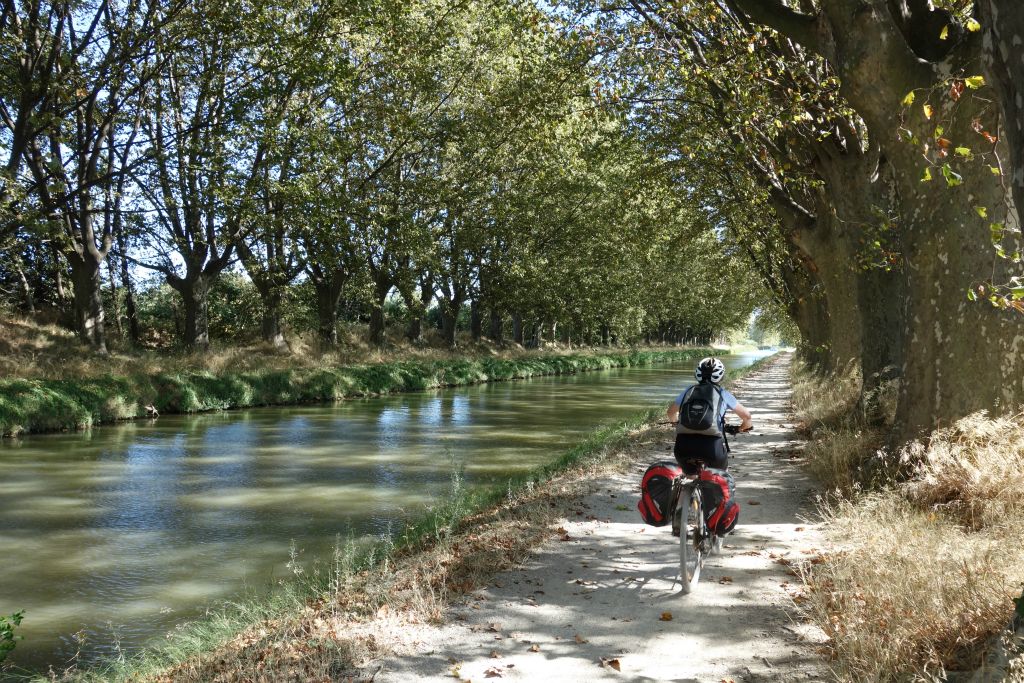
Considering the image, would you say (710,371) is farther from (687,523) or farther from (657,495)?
(687,523)

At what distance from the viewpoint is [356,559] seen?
786 cm

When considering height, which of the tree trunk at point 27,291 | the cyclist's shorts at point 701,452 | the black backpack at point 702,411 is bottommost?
the cyclist's shorts at point 701,452

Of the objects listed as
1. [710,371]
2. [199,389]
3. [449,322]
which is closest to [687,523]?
[710,371]

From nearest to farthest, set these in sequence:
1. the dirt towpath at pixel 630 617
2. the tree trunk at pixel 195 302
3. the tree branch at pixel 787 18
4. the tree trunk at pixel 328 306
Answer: the dirt towpath at pixel 630 617, the tree branch at pixel 787 18, the tree trunk at pixel 195 302, the tree trunk at pixel 328 306

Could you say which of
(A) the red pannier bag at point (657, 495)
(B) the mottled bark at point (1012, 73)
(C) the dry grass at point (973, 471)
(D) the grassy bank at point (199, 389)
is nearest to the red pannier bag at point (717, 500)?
(A) the red pannier bag at point (657, 495)

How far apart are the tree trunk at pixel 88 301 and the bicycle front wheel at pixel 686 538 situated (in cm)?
2154

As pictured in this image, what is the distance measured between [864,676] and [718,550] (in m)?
3.00

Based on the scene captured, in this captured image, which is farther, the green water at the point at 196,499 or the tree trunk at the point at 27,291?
the tree trunk at the point at 27,291

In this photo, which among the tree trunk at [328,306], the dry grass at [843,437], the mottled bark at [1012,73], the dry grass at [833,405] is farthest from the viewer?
the tree trunk at [328,306]

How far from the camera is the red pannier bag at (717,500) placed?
20.3 ft

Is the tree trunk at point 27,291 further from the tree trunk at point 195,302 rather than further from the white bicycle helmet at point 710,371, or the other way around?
the white bicycle helmet at point 710,371

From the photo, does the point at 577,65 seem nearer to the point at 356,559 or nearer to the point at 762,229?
the point at 356,559

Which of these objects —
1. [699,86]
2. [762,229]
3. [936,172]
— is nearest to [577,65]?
[699,86]

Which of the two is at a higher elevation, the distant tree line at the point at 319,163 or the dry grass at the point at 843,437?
the distant tree line at the point at 319,163
